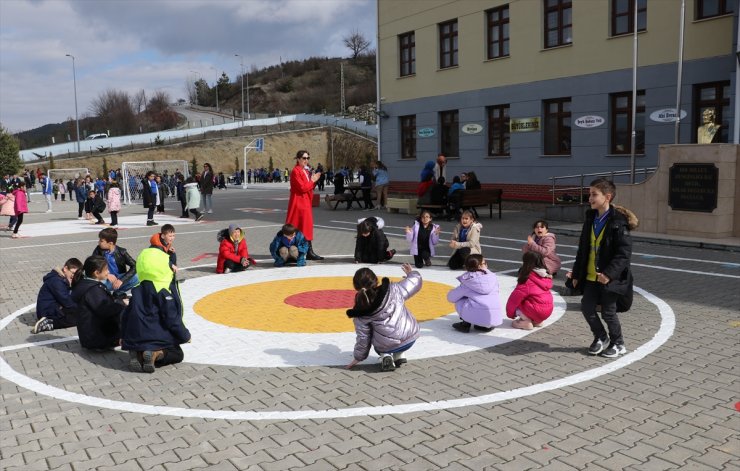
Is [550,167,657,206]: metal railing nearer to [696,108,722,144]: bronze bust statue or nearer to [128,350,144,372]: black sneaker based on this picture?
[696,108,722,144]: bronze bust statue

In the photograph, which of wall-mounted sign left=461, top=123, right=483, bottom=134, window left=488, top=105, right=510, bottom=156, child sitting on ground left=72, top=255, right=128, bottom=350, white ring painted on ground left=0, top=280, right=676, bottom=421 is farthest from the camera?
wall-mounted sign left=461, top=123, right=483, bottom=134

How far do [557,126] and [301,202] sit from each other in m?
13.6

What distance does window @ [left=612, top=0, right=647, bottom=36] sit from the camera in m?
21.0

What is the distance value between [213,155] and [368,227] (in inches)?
3012

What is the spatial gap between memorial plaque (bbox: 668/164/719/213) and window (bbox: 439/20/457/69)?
1463cm

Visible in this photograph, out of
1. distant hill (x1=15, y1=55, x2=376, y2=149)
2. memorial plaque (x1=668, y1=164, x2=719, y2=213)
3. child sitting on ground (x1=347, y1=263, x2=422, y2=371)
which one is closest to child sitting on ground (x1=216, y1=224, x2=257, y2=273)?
child sitting on ground (x1=347, y1=263, x2=422, y2=371)

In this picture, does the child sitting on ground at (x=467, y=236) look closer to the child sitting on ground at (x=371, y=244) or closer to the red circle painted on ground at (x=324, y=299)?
the child sitting on ground at (x=371, y=244)

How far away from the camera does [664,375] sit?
20.3 ft

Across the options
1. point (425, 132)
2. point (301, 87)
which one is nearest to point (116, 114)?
point (301, 87)

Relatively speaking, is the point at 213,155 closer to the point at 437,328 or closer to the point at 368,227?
the point at 368,227

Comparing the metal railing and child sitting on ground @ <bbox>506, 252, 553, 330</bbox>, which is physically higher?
the metal railing

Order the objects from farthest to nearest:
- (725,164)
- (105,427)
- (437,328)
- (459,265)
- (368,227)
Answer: (725,164) → (368,227) → (459,265) → (437,328) → (105,427)

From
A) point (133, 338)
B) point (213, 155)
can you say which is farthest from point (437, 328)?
point (213, 155)

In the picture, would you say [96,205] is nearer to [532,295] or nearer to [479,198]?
[479,198]
